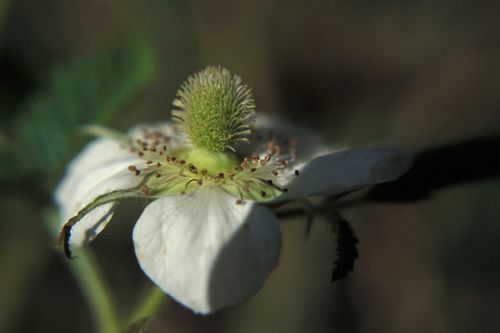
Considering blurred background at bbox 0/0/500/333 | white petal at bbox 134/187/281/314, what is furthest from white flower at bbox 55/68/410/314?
blurred background at bbox 0/0/500/333

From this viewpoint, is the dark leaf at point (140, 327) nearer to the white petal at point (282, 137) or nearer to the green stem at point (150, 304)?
the green stem at point (150, 304)

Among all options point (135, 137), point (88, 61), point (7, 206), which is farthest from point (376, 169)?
point (7, 206)

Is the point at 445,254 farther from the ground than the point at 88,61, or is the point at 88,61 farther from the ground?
the point at 88,61

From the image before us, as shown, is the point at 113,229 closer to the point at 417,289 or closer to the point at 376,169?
the point at 417,289

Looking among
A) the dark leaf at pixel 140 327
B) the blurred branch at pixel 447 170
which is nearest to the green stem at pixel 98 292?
the dark leaf at pixel 140 327

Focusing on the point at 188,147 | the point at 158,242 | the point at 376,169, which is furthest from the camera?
the point at 188,147

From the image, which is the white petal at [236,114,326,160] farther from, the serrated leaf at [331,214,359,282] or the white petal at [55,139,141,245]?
the serrated leaf at [331,214,359,282]

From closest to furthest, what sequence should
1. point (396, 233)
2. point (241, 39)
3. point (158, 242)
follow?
point (158, 242), point (396, 233), point (241, 39)
